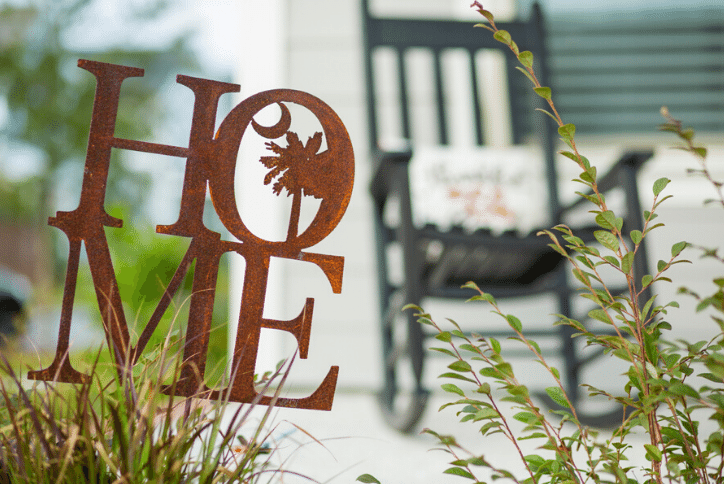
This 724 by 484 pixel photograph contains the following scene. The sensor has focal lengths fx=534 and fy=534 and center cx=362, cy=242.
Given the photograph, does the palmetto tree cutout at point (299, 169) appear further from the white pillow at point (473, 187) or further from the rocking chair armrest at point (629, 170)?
the white pillow at point (473, 187)

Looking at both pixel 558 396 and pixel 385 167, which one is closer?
pixel 558 396

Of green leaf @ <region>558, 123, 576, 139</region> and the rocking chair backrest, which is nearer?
green leaf @ <region>558, 123, 576, 139</region>

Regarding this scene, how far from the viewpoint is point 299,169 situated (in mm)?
490

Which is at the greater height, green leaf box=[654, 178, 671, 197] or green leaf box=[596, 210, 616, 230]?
green leaf box=[654, 178, 671, 197]

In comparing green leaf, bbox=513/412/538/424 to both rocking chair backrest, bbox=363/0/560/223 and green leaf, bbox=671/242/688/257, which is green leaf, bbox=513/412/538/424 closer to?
green leaf, bbox=671/242/688/257

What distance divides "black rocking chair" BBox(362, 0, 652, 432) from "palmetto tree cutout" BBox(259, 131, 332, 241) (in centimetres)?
54

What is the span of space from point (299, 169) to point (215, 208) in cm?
8

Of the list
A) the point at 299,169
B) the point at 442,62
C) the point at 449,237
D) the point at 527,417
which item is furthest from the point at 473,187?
the point at 527,417

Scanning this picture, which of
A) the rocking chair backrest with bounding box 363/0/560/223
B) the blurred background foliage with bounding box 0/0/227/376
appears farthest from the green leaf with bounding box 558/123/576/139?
the blurred background foliage with bounding box 0/0/227/376

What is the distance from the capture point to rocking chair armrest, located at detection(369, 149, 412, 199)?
39.9 inches

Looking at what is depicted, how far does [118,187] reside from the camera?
18.4 ft

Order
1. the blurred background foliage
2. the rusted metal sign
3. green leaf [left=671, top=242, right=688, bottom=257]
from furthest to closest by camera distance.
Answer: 1. the blurred background foliage
2. the rusted metal sign
3. green leaf [left=671, top=242, right=688, bottom=257]

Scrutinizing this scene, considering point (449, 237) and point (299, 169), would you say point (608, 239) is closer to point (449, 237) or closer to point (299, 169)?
point (299, 169)

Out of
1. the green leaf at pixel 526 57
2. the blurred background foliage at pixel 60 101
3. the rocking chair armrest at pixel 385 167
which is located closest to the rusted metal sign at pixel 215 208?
the green leaf at pixel 526 57
